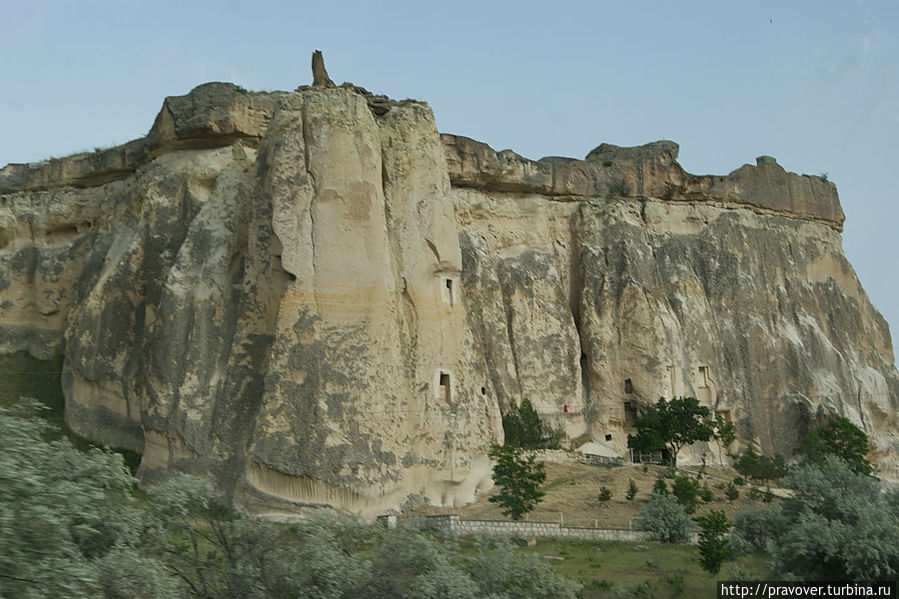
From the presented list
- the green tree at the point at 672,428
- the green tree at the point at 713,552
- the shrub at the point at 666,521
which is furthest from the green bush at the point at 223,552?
the green tree at the point at 672,428

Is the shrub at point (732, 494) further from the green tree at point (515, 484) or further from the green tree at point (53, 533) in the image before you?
the green tree at point (53, 533)

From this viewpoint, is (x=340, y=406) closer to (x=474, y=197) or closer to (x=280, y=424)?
(x=280, y=424)

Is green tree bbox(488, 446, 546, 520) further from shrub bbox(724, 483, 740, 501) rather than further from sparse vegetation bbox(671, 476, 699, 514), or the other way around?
shrub bbox(724, 483, 740, 501)

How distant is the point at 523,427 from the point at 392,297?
7902 mm

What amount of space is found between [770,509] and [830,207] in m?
28.7

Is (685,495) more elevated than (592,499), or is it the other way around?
(685,495)

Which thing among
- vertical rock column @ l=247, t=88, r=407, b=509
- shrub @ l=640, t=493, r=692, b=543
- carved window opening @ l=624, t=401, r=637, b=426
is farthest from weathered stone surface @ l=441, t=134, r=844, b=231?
shrub @ l=640, t=493, r=692, b=543

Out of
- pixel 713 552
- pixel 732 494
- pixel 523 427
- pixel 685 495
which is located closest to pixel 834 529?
pixel 713 552

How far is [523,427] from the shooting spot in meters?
31.2

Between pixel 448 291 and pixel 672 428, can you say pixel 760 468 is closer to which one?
pixel 672 428

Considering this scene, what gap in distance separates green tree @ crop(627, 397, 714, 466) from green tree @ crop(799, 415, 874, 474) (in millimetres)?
3503

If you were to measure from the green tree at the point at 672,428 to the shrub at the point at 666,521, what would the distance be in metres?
7.62

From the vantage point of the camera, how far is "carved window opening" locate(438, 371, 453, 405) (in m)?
26.4

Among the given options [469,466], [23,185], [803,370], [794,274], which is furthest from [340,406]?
[794,274]
